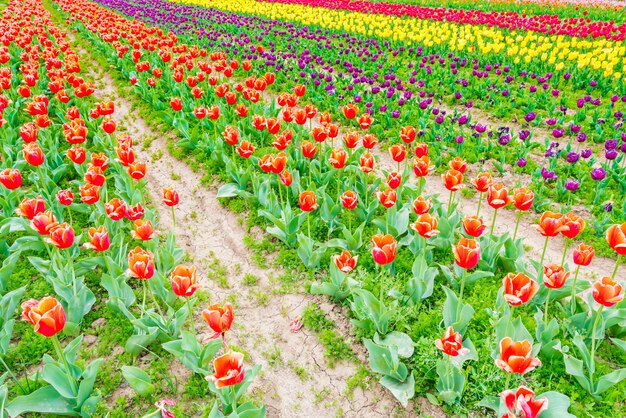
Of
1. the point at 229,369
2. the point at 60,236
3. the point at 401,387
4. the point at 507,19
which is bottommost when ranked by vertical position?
the point at 401,387

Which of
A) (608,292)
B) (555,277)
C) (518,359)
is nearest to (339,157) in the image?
(555,277)

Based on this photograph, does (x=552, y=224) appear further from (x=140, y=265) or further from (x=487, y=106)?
(x=487, y=106)

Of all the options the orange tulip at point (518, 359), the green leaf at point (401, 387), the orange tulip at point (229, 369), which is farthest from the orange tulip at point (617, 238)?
the orange tulip at point (229, 369)

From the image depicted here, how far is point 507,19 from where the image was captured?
51.2 ft

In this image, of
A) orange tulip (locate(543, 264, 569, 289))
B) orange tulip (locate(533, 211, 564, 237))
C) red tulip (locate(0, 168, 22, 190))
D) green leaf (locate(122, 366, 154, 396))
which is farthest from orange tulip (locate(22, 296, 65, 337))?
orange tulip (locate(533, 211, 564, 237))

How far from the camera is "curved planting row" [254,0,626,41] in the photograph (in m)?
13.1

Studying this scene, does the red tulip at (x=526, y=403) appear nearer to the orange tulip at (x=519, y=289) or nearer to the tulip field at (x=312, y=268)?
the tulip field at (x=312, y=268)

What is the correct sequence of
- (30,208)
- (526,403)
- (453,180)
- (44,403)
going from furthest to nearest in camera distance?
(453,180) → (30,208) → (44,403) → (526,403)

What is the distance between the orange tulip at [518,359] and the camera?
2.46m

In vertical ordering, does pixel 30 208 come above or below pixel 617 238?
below

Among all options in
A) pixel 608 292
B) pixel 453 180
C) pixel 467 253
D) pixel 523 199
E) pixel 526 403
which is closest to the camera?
pixel 526 403

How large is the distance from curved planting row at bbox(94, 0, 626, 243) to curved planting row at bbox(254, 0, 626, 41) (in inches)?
147

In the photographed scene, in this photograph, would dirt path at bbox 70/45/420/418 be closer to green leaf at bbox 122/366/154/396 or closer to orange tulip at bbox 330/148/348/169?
green leaf at bbox 122/366/154/396

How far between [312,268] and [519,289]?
7.77ft
